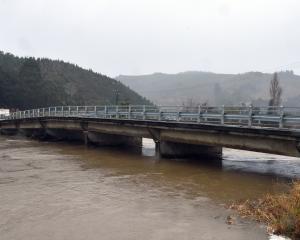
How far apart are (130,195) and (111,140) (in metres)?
26.0

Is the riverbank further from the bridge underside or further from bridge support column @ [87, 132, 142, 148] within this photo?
bridge support column @ [87, 132, 142, 148]

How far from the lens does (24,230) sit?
12.9m

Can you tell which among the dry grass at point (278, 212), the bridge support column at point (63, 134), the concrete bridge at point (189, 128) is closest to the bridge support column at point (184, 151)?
the concrete bridge at point (189, 128)

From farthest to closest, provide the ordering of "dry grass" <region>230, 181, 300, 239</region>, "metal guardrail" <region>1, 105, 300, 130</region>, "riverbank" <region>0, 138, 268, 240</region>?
"metal guardrail" <region>1, 105, 300, 130</region>, "riverbank" <region>0, 138, 268, 240</region>, "dry grass" <region>230, 181, 300, 239</region>

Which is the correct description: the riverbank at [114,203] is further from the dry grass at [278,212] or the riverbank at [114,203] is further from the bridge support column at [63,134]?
the bridge support column at [63,134]

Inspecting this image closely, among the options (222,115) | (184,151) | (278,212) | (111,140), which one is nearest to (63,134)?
(111,140)

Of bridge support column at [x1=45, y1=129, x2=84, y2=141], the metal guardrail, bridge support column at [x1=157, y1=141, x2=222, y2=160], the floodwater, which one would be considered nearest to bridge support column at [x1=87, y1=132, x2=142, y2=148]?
the metal guardrail

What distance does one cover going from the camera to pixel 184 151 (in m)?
33.1

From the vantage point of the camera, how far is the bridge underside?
22.9 metres

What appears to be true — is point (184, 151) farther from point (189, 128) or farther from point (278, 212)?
point (278, 212)

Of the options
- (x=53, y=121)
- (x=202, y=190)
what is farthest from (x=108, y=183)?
(x=53, y=121)

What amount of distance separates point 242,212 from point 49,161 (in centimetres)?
2001

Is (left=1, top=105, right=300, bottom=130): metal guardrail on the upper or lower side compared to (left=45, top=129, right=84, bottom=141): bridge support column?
upper

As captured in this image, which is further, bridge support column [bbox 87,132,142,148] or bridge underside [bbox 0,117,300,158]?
bridge support column [bbox 87,132,142,148]
